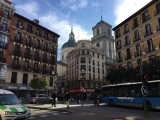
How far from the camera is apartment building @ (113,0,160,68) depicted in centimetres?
3272

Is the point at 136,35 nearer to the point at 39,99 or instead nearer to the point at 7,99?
the point at 39,99

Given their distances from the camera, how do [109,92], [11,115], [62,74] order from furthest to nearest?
[62,74]
[109,92]
[11,115]

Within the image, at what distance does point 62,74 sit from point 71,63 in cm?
1275

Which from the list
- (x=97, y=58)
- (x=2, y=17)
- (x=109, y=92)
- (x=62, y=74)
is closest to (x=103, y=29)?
(x=97, y=58)

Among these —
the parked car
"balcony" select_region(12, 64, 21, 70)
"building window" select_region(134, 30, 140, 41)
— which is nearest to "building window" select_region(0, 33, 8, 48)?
"balcony" select_region(12, 64, 21, 70)

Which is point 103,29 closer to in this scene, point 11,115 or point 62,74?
point 62,74

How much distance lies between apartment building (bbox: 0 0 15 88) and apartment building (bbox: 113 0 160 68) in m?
24.8

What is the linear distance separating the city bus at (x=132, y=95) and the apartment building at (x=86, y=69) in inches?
1414

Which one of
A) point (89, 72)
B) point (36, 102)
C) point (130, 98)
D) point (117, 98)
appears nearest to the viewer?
point (130, 98)

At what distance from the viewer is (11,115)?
7.75m

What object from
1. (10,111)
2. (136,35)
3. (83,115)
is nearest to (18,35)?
(136,35)

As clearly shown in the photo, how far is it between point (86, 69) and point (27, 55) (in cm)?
2749

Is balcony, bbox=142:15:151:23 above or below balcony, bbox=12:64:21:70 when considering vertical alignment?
above

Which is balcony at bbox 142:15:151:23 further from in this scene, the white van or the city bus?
the white van
